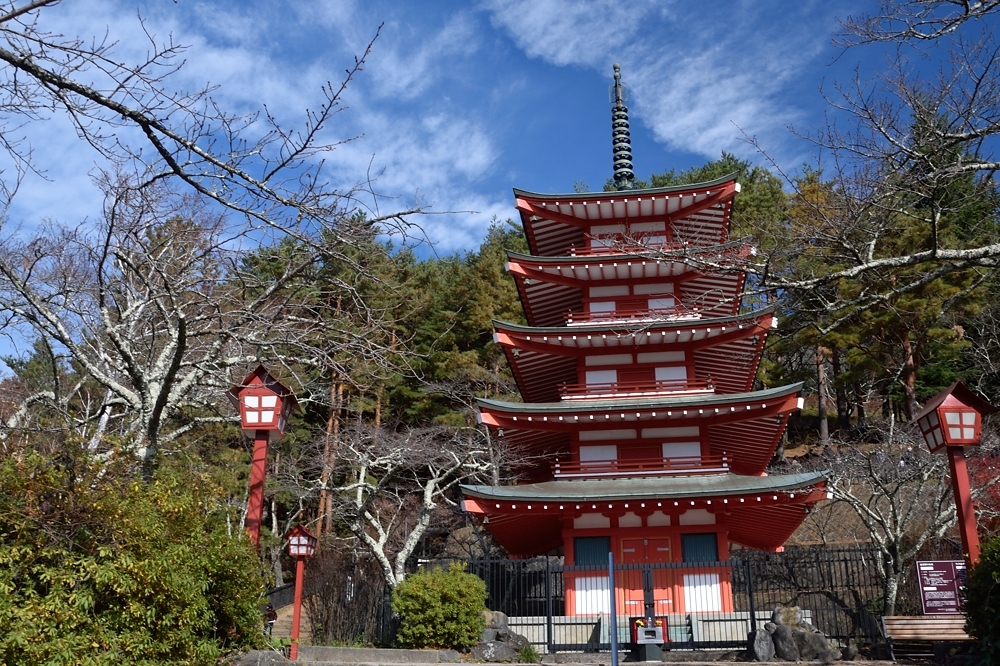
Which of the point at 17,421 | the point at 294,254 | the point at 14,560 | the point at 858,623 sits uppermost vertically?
the point at 294,254

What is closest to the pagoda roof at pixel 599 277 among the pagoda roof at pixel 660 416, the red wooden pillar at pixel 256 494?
the pagoda roof at pixel 660 416

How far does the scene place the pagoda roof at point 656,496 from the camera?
17.6 meters

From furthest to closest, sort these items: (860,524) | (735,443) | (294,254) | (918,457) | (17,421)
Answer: (860,524) < (918,457) < (735,443) < (17,421) < (294,254)

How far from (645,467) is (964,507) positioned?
30.3ft

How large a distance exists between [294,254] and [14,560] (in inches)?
140

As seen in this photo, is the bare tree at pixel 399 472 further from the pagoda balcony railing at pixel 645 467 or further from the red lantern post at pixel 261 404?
the red lantern post at pixel 261 404

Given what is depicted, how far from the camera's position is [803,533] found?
110ft

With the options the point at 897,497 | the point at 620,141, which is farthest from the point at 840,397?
the point at 620,141

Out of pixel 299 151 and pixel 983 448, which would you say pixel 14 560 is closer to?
pixel 299 151

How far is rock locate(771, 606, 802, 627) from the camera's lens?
15.3 m

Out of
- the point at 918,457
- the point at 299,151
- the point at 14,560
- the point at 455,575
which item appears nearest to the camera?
the point at 299,151

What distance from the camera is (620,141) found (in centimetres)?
2623

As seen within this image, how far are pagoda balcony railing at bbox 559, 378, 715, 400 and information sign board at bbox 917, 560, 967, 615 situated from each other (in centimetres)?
806

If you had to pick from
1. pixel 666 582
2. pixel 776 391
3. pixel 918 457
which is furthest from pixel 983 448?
pixel 666 582
